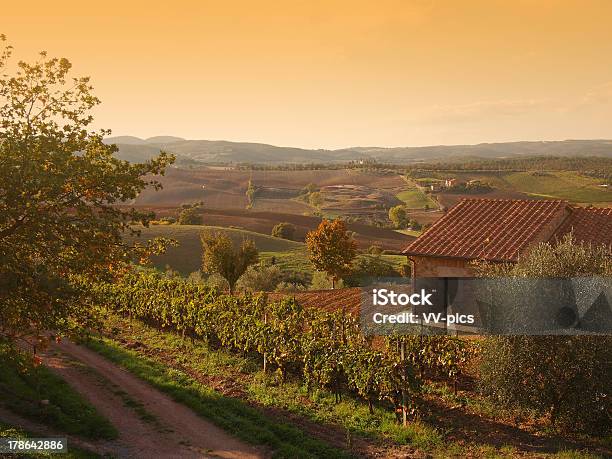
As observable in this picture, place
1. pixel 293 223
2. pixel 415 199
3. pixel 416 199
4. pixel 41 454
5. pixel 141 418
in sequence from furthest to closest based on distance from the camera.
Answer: pixel 415 199 → pixel 416 199 → pixel 293 223 → pixel 141 418 → pixel 41 454

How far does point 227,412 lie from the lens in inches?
569

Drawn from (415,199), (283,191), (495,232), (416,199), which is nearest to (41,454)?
(495,232)

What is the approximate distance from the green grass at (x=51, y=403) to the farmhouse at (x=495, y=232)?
15.1 m

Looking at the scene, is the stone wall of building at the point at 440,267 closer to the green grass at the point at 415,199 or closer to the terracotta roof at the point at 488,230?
the terracotta roof at the point at 488,230

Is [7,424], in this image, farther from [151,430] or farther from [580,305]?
[580,305]

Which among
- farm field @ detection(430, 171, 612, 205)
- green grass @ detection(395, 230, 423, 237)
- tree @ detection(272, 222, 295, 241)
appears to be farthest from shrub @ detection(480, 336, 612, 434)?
farm field @ detection(430, 171, 612, 205)

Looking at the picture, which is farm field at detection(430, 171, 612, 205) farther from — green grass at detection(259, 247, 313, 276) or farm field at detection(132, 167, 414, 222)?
green grass at detection(259, 247, 313, 276)

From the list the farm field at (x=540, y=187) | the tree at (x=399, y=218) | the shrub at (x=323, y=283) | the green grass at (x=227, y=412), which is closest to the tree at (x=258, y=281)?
the shrub at (x=323, y=283)

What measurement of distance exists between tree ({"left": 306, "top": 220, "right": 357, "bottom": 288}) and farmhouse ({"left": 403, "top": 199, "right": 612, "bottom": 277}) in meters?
13.1

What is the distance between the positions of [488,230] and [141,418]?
18.2m

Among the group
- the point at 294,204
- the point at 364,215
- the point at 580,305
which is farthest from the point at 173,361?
the point at 294,204

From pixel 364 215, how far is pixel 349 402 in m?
107

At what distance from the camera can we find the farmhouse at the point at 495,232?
76.5ft

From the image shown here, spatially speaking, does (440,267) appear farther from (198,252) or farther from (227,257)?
(198,252)
